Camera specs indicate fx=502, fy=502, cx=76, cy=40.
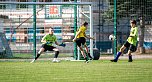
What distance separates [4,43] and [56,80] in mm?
14593

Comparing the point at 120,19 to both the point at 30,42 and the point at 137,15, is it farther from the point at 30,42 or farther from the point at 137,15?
the point at 30,42

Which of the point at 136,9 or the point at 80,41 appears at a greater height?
the point at 136,9

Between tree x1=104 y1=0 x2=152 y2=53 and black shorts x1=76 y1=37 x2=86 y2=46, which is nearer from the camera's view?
black shorts x1=76 y1=37 x2=86 y2=46

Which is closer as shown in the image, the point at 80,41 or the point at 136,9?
the point at 80,41

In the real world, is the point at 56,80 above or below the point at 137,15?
below

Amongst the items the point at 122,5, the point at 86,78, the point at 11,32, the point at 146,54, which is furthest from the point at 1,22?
the point at 86,78

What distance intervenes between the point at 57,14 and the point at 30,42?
230 cm

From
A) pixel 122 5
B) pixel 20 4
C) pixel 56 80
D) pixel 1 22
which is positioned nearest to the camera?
pixel 56 80

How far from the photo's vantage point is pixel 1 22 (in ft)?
81.7

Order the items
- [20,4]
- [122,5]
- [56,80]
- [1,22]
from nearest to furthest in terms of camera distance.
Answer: [56,80]
[20,4]
[1,22]
[122,5]

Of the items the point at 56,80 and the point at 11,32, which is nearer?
the point at 56,80

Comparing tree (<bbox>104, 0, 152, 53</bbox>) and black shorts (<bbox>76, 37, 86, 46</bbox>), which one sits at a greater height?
tree (<bbox>104, 0, 152, 53</bbox>)

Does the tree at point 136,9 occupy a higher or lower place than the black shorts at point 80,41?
higher

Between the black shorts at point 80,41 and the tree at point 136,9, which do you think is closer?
the black shorts at point 80,41
